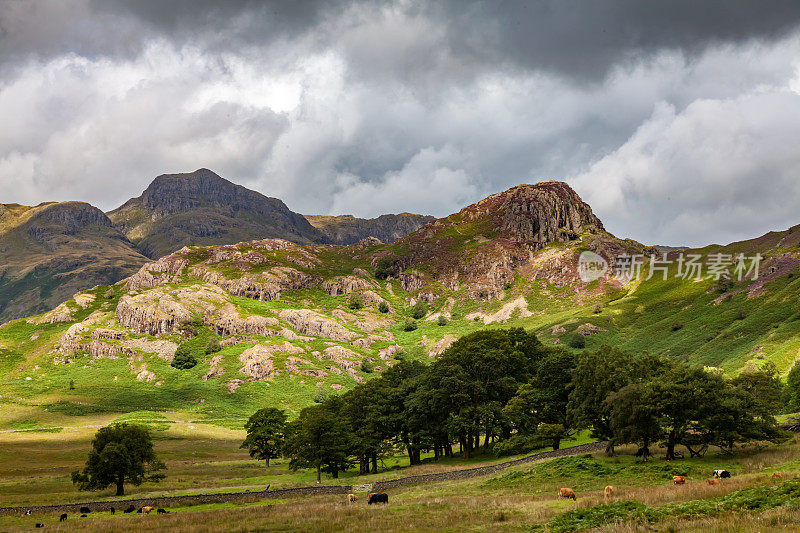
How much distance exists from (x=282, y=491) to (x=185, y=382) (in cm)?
14953

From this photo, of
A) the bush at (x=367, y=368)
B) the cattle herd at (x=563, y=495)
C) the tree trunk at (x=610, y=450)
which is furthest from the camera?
the bush at (x=367, y=368)

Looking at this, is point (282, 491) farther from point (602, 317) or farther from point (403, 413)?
point (602, 317)

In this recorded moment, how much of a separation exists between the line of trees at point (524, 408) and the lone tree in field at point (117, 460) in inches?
892

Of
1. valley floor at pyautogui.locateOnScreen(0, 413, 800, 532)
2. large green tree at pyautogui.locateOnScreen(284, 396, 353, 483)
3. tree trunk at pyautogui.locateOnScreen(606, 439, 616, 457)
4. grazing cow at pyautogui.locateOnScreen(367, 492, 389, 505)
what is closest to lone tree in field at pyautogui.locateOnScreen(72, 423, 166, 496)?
valley floor at pyautogui.locateOnScreen(0, 413, 800, 532)

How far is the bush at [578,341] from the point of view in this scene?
167000mm

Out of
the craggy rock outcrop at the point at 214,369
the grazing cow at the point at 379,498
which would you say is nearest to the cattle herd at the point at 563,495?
the grazing cow at the point at 379,498

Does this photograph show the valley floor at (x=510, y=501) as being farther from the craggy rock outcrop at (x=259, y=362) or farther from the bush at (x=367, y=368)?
the bush at (x=367, y=368)

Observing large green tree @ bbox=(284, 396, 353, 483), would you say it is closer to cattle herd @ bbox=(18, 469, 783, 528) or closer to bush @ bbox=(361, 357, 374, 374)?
cattle herd @ bbox=(18, 469, 783, 528)

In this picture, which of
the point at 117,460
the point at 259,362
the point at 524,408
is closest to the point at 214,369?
the point at 259,362

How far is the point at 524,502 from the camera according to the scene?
31.1 meters

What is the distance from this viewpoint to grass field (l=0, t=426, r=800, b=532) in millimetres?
19969

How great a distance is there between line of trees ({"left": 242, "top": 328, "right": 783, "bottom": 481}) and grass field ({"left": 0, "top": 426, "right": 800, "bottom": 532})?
3.36 m

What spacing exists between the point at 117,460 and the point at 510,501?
59.9 metres

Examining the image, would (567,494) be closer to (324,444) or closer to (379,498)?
(379,498)
